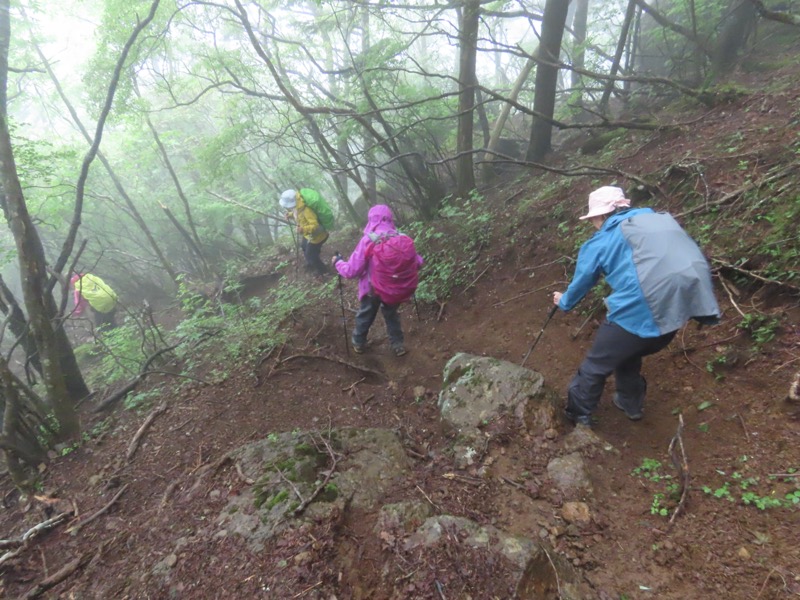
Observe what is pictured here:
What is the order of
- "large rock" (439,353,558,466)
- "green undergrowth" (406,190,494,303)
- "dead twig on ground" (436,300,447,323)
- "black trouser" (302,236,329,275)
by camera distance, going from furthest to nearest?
1. "black trouser" (302,236,329,275)
2. "green undergrowth" (406,190,494,303)
3. "dead twig on ground" (436,300,447,323)
4. "large rock" (439,353,558,466)

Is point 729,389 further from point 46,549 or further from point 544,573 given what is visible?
point 46,549

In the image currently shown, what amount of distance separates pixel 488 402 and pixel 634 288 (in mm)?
1625

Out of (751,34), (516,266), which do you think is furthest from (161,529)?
(751,34)

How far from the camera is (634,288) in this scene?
2.79m

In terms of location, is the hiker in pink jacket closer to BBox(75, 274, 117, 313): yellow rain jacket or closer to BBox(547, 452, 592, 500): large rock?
BBox(547, 452, 592, 500): large rock

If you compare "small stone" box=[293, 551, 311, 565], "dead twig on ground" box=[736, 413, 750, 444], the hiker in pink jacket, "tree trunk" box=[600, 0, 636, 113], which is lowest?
"dead twig on ground" box=[736, 413, 750, 444]

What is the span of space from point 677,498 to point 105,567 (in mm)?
3963

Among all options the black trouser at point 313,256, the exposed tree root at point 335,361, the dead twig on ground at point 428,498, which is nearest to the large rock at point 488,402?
the dead twig on ground at point 428,498

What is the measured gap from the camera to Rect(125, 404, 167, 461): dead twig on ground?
386cm

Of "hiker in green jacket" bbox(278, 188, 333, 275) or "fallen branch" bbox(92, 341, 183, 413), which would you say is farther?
"hiker in green jacket" bbox(278, 188, 333, 275)

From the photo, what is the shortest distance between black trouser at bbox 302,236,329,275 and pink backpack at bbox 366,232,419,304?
147 inches

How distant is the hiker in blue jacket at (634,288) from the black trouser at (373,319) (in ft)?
8.25

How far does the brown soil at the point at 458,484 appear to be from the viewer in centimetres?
219

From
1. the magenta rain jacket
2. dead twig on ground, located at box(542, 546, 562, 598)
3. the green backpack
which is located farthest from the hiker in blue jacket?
the green backpack
